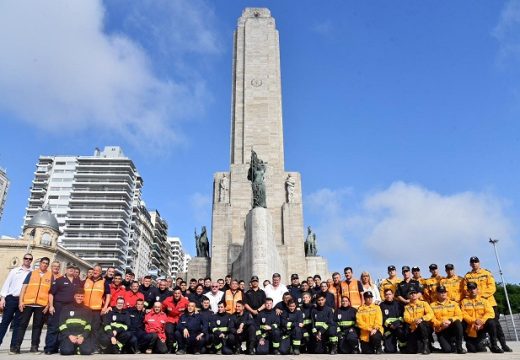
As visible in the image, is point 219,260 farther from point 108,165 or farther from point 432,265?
point 108,165

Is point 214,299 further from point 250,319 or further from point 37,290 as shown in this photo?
point 37,290

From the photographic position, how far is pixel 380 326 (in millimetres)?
7219

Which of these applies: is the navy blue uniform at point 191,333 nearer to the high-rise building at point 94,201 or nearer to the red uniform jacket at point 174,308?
the red uniform jacket at point 174,308

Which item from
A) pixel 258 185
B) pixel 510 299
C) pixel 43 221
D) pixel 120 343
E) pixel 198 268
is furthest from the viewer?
pixel 510 299

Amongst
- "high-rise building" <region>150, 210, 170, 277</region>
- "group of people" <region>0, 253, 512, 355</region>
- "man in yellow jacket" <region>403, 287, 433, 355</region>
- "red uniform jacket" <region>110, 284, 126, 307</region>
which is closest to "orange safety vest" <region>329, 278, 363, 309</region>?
"group of people" <region>0, 253, 512, 355</region>

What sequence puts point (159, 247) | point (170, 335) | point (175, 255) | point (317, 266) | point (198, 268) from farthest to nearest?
point (175, 255)
point (159, 247)
point (317, 266)
point (198, 268)
point (170, 335)

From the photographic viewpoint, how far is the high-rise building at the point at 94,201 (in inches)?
2359

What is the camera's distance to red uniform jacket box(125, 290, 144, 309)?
7839 millimetres

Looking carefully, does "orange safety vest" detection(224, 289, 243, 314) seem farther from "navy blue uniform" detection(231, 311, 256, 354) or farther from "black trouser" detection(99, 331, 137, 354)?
"black trouser" detection(99, 331, 137, 354)

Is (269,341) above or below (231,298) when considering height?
below

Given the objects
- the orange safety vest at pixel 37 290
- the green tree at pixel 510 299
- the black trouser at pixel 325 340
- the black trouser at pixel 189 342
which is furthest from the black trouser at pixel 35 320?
the green tree at pixel 510 299

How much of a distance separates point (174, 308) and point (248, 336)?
4.96 feet

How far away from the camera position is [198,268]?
20.9 m

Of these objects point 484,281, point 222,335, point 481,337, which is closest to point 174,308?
point 222,335
